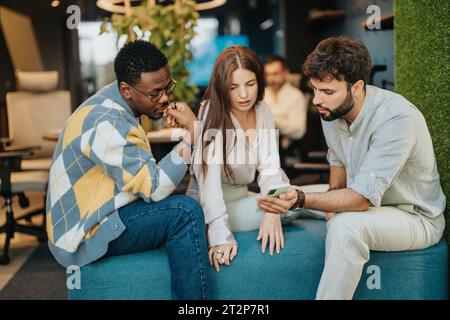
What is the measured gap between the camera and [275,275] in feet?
6.51

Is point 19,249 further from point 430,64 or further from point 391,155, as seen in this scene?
point 430,64

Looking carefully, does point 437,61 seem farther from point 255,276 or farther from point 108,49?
point 108,49

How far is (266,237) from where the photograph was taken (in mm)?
2012

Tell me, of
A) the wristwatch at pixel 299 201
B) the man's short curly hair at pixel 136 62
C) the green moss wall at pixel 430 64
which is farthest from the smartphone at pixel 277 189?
the green moss wall at pixel 430 64

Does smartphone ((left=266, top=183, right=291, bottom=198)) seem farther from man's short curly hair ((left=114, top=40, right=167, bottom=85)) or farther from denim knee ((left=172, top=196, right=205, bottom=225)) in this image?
man's short curly hair ((left=114, top=40, right=167, bottom=85))

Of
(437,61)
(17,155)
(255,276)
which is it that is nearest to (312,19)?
(17,155)

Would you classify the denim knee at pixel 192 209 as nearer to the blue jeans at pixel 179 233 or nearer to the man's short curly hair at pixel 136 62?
the blue jeans at pixel 179 233

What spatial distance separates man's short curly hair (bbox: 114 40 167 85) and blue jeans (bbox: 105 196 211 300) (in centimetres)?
44

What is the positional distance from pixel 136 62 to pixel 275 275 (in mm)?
911

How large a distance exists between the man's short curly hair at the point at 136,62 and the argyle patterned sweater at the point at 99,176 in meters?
0.07

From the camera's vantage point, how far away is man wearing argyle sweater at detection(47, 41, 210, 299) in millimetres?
1749

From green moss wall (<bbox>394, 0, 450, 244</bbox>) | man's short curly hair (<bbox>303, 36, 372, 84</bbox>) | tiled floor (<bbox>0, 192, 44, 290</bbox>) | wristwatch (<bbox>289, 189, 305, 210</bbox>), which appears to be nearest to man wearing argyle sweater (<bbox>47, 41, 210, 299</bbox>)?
wristwatch (<bbox>289, 189, 305, 210</bbox>)

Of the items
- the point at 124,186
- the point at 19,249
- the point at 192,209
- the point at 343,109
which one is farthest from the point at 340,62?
the point at 19,249
